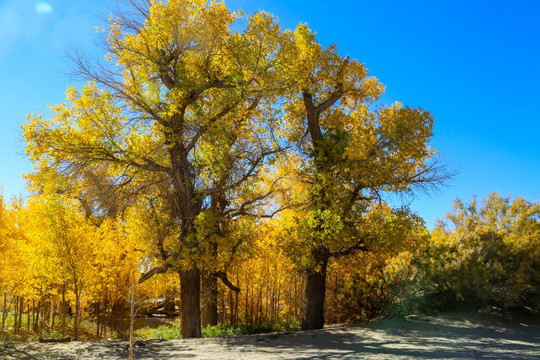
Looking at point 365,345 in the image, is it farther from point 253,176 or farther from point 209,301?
point 209,301

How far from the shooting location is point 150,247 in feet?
52.5

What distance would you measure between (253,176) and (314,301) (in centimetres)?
482

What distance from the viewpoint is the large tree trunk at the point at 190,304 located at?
550 inches

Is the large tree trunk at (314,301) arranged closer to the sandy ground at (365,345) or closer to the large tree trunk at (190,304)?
the sandy ground at (365,345)

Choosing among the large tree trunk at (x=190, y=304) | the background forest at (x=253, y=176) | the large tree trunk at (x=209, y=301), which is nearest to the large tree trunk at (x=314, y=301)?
the background forest at (x=253, y=176)

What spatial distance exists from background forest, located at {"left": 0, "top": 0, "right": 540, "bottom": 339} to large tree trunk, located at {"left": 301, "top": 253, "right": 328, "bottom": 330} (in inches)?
1.9

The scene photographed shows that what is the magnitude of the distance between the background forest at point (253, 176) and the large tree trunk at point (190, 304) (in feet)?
0.15

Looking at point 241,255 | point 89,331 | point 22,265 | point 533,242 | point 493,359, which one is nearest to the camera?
point 493,359

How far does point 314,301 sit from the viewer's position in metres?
15.2

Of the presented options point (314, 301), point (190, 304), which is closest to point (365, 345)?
point (314, 301)

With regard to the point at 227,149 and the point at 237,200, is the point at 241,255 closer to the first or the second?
the point at 237,200

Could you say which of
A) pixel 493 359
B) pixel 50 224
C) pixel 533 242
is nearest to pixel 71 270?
pixel 50 224

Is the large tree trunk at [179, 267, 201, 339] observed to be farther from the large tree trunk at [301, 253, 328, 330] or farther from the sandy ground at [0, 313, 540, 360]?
the large tree trunk at [301, 253, 328, 330]

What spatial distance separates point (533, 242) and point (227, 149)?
1051 cm
